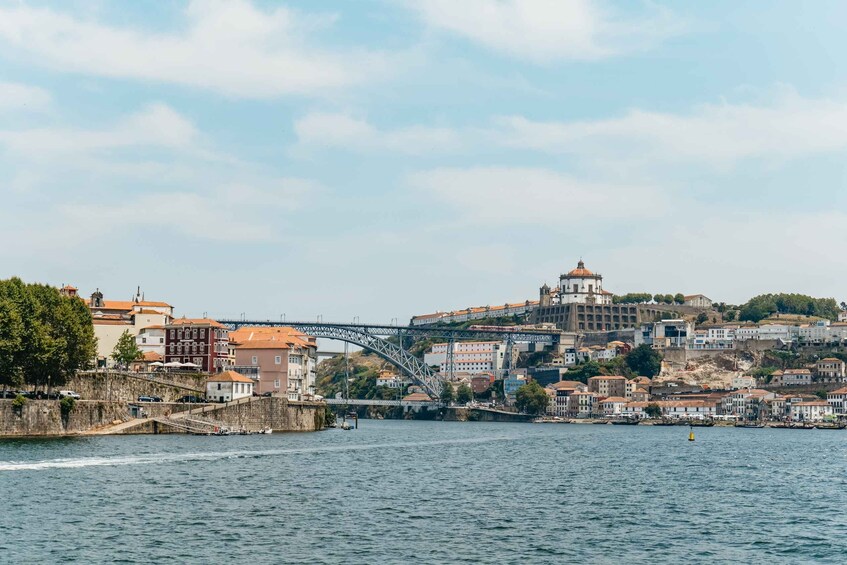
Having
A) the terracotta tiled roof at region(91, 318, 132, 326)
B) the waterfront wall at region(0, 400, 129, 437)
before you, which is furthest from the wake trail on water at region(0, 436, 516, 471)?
the terracotta tiled roof at region(91, 318, 132, 326)

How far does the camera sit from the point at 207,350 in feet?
336

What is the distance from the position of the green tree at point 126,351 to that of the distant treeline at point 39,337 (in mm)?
15214

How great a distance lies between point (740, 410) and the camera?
610 ft

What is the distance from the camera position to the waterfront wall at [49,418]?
2953 inches

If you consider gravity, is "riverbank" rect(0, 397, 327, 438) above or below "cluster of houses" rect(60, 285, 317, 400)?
below

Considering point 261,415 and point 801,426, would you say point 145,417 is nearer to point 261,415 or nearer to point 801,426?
point 261,415

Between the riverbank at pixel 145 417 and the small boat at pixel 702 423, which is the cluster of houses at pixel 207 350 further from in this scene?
the small boat at pixel 702 423

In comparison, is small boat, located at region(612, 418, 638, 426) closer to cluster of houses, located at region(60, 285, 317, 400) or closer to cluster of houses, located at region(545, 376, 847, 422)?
cluster of houses, located at region(545, 376, 847, 422)

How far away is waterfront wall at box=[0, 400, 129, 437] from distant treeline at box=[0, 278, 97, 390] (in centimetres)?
275

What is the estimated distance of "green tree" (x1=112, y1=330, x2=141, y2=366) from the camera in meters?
101

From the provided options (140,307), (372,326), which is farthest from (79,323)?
(372,326)

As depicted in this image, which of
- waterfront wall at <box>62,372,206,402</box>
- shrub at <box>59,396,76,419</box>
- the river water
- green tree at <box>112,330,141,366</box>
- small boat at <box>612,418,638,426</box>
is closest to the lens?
the river water

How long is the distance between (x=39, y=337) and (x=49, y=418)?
5392 mm

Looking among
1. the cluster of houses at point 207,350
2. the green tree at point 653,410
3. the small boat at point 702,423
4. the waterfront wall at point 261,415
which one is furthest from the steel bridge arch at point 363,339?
the waterfront wall at point 261,415
